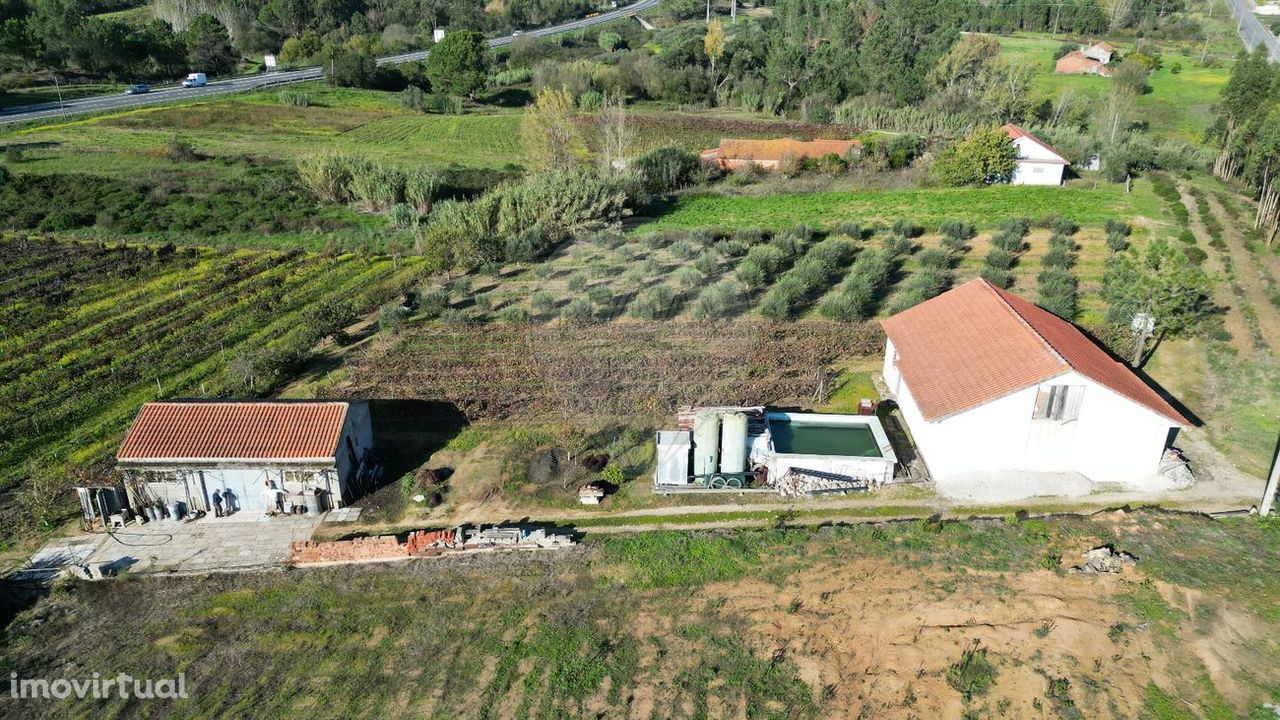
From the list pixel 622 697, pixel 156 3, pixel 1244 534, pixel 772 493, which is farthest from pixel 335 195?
pixel 156 3

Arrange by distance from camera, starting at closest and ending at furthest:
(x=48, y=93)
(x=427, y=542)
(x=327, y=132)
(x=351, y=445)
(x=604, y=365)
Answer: (x=427, y=542), (x=351, y=445), (x=604, y=365), (x=327, y=132), (x=48, y=93)

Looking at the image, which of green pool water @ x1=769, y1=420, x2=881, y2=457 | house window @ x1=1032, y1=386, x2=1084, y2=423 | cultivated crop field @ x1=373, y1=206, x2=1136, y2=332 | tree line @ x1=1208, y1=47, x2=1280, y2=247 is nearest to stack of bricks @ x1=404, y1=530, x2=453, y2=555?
green pool water @ x1=769, y1=420, x2=881, y2=457

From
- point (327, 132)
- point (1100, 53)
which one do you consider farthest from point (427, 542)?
point (1100, 53)

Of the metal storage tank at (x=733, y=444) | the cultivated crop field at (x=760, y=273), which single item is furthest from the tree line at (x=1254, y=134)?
the metal storage tank at (x=733, y=444)

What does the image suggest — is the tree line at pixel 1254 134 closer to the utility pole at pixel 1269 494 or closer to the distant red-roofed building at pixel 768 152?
the distant red-roofed building at pixel 768 152

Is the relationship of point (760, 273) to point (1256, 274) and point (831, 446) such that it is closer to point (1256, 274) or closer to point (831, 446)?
point (831, 446)
